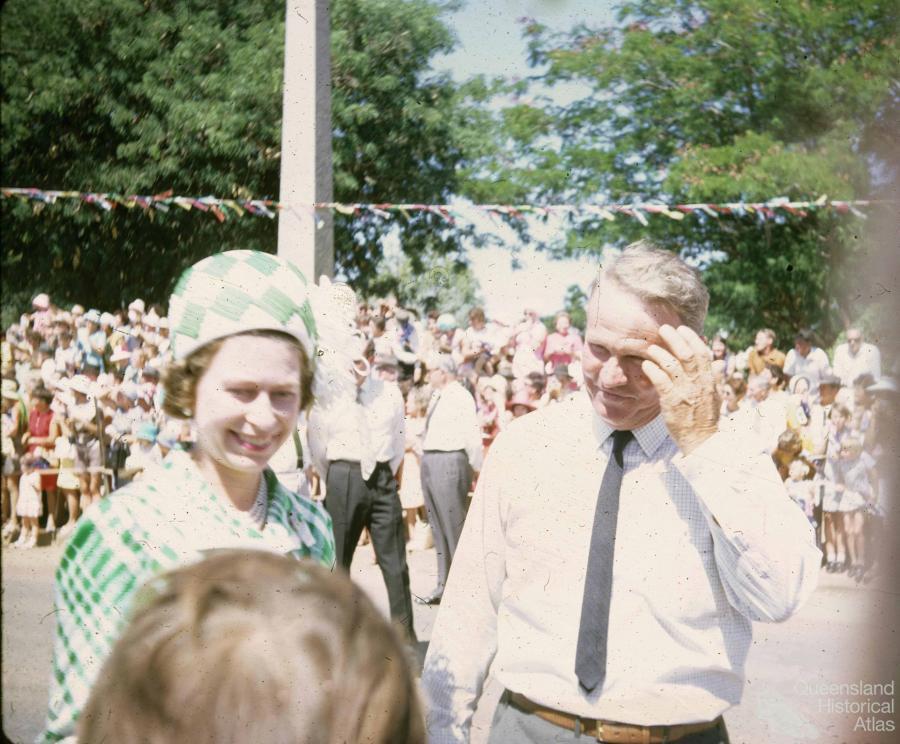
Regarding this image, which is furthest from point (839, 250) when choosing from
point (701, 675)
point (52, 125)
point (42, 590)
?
point (42, 590)

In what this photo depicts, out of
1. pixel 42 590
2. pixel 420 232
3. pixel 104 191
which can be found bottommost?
pixel 42 590

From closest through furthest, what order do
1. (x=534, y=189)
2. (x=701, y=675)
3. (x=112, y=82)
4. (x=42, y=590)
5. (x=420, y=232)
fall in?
(x=701, y=675) < (x=534, y=189) < (x=420, y=232) < (x=112, y=82) < (x=42, y=590)

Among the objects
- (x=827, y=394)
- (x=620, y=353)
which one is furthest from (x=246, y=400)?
(x=827, y=394)

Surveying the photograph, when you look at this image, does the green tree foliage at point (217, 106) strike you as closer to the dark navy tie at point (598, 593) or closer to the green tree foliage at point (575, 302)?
the green tree foliage at point (575, 302)

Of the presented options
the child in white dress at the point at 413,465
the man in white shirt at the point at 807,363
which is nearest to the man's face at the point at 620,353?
the child in white dress at the point at 413,465

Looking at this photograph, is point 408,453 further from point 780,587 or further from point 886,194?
point 780,587
